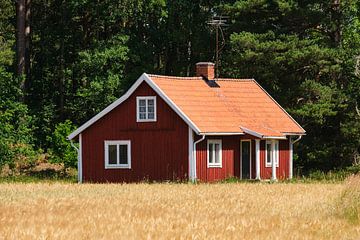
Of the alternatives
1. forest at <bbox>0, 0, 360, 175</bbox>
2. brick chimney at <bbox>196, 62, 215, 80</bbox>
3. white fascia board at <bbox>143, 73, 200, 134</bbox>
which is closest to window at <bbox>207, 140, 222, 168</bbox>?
white fascia board at <bbox>143, 73, 200, 134</bbox>

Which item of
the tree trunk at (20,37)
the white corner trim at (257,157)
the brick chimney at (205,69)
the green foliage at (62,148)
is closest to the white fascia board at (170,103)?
the white corner trim at (257,157)

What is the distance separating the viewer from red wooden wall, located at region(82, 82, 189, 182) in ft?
152

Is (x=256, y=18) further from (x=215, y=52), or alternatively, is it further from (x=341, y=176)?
(x=341, y=176)

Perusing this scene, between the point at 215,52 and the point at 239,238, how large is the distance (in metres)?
42.1

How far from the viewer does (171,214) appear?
25.8m

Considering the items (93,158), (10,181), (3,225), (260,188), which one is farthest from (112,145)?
(3,225)

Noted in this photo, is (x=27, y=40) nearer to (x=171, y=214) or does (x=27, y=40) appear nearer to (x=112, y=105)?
(x=112, y=105)

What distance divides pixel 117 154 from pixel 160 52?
18256 millimetres

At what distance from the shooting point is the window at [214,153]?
46.8m

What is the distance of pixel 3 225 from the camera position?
22.4 metres

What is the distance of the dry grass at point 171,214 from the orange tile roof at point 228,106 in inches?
347

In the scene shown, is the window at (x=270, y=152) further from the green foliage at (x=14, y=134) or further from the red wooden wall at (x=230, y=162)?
the green foliage at (x=14, y=134)

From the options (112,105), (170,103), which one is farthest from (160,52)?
(170,103)

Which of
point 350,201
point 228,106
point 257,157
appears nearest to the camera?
point 350,201
